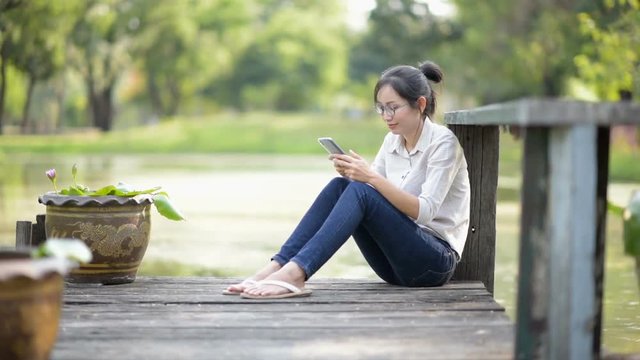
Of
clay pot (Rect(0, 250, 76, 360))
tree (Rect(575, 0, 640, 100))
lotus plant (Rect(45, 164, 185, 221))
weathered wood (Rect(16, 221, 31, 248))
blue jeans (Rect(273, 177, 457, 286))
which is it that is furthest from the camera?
tree (Rect(575, 0, 640, 100))

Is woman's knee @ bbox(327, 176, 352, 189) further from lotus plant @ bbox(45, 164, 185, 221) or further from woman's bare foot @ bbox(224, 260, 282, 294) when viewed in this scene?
lotus plant @ bbox(45, 164, 185, 221)

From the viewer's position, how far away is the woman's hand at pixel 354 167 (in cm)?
408

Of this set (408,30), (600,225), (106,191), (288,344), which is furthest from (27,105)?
(600,225)

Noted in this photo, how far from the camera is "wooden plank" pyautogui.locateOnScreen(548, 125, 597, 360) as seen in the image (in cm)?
283

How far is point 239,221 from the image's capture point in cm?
1185

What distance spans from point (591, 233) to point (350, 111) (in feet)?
198

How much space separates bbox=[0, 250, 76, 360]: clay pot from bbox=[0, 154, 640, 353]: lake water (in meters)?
2.84

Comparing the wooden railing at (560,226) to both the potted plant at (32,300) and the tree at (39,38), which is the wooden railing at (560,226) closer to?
the potted plant at (32,300)

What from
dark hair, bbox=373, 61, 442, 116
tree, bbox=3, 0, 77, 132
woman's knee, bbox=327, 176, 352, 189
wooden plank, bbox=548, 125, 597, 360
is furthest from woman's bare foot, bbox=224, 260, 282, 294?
tree, bbox=3, 0, 77, 132

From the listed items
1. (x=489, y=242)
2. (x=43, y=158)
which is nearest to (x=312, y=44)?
(x=43, y=158)

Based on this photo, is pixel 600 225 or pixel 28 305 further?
pixel 600 225

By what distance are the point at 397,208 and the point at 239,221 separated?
784 centimetres

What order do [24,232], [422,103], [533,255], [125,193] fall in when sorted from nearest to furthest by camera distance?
[533,255]
[422,103]
[125,193]
[24,232]

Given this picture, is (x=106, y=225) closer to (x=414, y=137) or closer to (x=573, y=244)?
(x=414, y=137)
